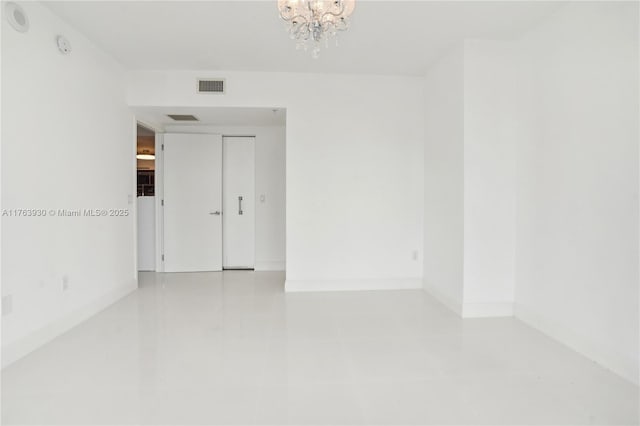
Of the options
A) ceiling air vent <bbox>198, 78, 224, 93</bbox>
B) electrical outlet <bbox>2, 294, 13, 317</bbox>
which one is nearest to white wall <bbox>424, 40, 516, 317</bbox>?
ceiling air vent <bbox>198, 78, 224, 93</bbox>

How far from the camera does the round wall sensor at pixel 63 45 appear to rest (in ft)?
8.69

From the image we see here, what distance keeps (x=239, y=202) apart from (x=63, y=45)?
111 inches

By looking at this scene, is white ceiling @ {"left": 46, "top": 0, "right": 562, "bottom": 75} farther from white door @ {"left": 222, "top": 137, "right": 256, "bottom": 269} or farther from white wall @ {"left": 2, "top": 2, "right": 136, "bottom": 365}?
white door @ {"left": 222, "top": 137, "right": 256, "bottom": 269}

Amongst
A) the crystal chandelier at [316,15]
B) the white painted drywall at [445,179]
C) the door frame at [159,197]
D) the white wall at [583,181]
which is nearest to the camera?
the crystal chandelier at [316,15]

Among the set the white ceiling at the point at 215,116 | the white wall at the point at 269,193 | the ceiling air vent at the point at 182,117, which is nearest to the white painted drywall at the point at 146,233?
the white ceiling at the point at 215,116

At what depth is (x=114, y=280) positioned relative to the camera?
3.55 m


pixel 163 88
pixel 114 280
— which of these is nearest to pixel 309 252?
pixel 114 280

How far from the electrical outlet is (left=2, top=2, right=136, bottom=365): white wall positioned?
2 cm

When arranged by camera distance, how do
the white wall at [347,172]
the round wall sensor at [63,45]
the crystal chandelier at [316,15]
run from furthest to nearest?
the white wall at [347,172]
the round wall sensor at [63,45]
the crystal chandelier at [316,15]

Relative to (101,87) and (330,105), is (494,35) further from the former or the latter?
(101,87)

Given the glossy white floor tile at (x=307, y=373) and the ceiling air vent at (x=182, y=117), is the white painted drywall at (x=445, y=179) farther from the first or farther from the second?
the ceiling air vent at (x=182, y=117)

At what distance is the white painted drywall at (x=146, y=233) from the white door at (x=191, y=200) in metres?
0.29

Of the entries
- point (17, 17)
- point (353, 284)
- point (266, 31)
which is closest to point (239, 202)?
point (353, 284)

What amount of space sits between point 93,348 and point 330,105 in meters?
3.22
